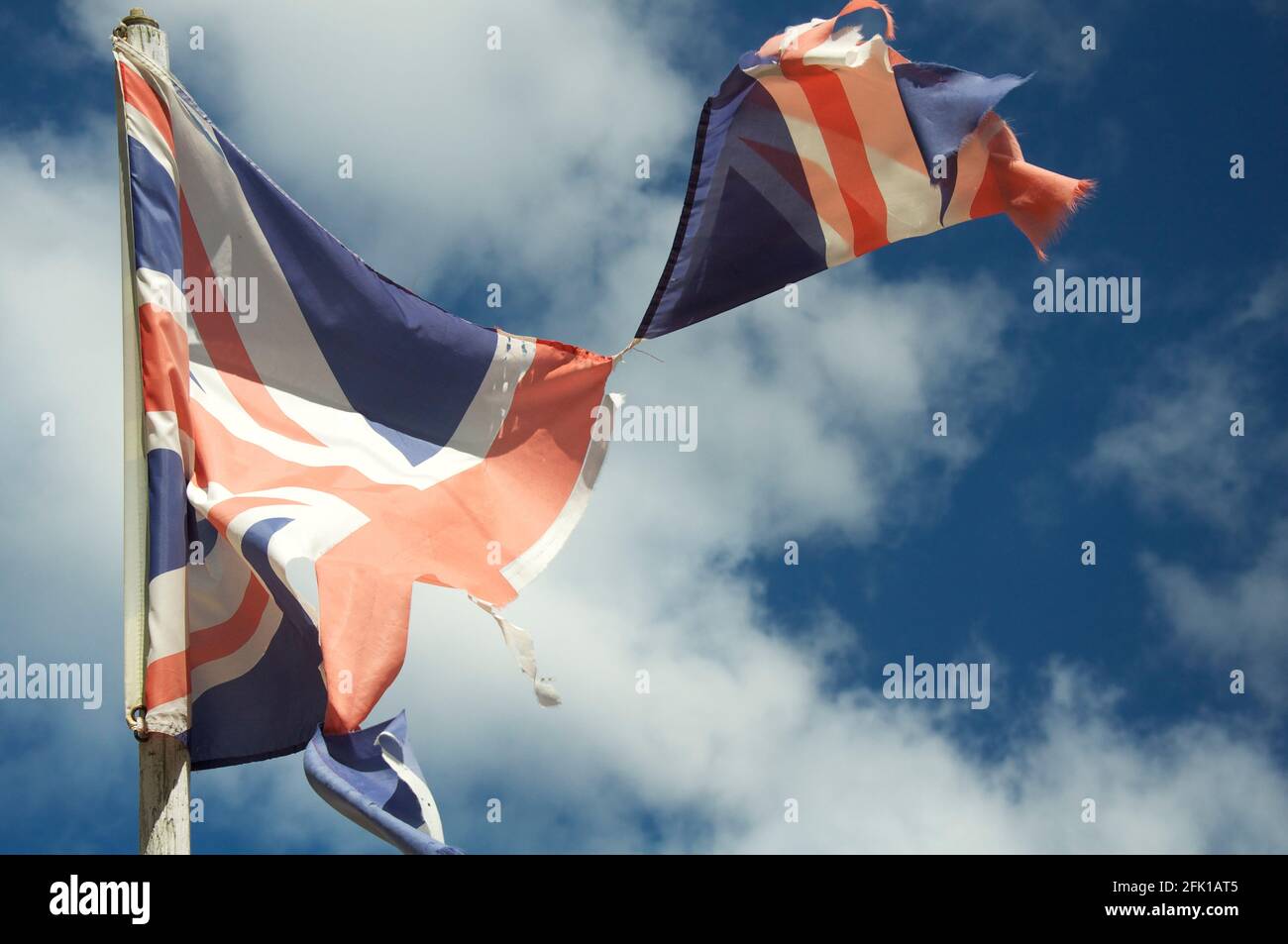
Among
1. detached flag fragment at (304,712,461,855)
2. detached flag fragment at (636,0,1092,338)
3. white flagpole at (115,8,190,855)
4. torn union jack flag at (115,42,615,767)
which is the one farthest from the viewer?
detached flag fragment at (636,0,1092,338)

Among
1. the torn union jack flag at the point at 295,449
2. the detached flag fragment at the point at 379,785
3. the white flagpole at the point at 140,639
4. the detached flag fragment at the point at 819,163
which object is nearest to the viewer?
the detached flag fragment at the point at 379,785

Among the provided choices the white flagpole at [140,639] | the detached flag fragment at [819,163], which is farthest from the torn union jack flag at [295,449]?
the detached flag fragment at [819,163]

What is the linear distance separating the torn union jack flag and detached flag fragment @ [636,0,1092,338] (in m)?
1.34

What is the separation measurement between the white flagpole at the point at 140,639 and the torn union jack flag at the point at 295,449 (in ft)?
0.24

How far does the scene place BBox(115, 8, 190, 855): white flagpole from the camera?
33.5 feet

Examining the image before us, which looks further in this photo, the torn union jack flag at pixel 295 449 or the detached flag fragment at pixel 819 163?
the detached flag fragment at pixel 819 163

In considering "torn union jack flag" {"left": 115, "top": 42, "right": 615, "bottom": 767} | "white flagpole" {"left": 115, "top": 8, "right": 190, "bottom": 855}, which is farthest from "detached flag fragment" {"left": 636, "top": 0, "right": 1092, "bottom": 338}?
"white flagpole" {"left": 115, "top": 8, "right": 190, "bottom": 855}

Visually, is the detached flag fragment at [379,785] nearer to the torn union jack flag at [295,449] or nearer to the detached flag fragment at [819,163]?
Answer: the torn union jack flag at [295,449]

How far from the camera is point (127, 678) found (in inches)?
409

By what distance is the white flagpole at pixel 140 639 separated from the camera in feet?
33.5

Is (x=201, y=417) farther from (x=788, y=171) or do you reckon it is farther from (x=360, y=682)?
(x=788, y=171)

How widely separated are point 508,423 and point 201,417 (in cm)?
273

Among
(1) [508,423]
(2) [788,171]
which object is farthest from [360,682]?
(2) [788,171]

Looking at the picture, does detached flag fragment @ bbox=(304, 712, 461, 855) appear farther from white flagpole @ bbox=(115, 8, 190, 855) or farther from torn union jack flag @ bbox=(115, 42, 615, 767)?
white flagpole @ bbox=(115, 8, 190, 855)
